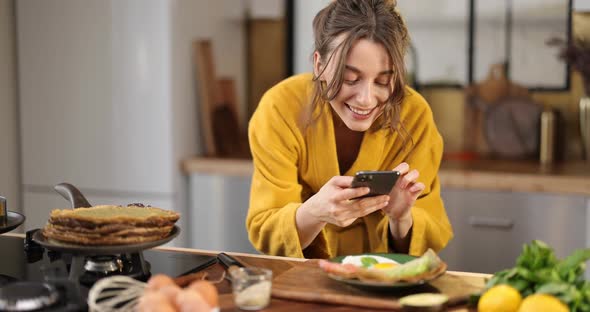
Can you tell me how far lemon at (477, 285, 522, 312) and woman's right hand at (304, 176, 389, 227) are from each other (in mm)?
427

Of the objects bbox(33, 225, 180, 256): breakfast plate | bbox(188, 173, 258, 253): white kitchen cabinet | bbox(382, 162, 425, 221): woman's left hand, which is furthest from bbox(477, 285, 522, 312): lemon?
bbox(188, 173, 258, 253): white kitchen cabinet

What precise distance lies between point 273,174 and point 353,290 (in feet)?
2.02

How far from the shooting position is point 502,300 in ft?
4.22

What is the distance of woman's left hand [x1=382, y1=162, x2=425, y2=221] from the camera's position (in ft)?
5.75

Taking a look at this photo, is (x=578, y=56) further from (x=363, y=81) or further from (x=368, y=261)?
(x=368, y=261)

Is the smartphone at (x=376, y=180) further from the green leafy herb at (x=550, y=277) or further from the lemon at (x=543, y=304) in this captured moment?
the lemon at (x=543, y=304)

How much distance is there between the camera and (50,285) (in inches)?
52.5

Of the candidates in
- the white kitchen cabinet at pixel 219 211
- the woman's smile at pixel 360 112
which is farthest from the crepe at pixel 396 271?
the white kitchen cabinet at pixel 219 211

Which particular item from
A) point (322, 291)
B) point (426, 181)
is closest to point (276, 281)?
point (322, 291)

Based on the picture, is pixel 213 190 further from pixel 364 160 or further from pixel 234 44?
pixel 364 160

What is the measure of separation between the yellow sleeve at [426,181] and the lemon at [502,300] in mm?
661

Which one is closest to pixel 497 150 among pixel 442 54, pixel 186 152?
pixel 442 54

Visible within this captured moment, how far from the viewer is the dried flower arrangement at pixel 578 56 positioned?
124 inches

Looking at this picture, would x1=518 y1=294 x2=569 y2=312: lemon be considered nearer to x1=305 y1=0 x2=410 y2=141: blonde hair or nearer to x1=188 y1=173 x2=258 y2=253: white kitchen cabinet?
x1=305 y1=0 x2=410 y2=141: blonde hair
